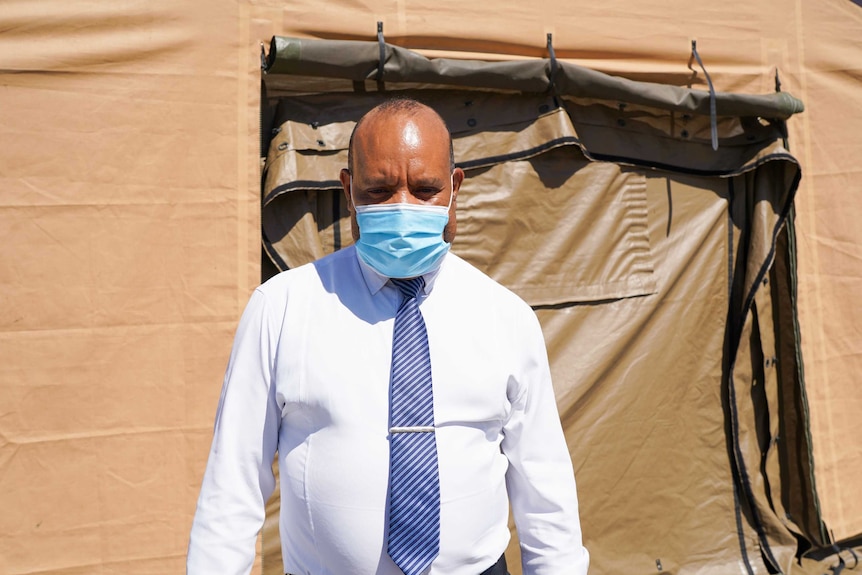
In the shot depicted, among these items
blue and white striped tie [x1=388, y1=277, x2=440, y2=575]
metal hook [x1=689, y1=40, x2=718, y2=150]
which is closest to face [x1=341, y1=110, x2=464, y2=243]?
blue and white striped tie [x1=388, y1=277, x2=440, y2=575]

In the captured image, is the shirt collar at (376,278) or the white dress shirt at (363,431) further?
the shirt collar at (376,278)

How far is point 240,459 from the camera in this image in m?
1.34

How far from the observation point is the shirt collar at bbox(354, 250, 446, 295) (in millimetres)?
1492

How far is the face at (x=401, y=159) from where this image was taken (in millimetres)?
1408

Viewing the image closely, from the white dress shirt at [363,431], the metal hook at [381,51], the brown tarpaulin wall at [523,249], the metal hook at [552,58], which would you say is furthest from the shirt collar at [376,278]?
the metal hook at [552,58]

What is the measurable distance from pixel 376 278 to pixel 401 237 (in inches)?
→ 4.5

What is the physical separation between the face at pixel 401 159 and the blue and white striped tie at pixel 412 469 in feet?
0.96

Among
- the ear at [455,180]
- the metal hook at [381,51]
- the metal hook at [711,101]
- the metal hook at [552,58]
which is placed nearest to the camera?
the ear at [455,180]

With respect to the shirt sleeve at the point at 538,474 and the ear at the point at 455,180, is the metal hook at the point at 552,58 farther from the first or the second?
the shirt sleeve at the point at 538,474

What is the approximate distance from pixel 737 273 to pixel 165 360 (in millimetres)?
2314

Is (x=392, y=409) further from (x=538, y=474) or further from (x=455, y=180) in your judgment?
(x=455, y=180)

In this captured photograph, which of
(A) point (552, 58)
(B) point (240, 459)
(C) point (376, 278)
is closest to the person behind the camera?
(B) point (240, 459)

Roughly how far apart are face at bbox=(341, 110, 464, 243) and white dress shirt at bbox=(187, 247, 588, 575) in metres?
0.16

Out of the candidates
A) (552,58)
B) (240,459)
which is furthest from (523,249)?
(240,459)
